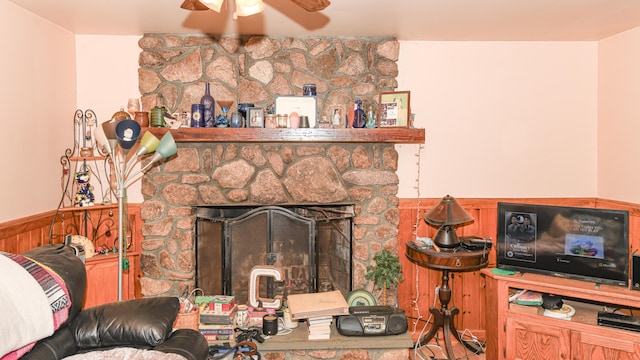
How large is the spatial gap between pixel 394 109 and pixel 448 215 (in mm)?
919

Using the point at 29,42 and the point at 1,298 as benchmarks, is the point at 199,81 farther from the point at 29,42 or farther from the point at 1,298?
the point at 1,298

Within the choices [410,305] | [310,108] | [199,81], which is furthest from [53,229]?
[410,305]

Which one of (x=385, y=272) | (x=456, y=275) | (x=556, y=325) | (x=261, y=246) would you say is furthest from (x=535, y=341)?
(x=261, y=246)

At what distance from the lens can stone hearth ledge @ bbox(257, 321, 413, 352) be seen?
110 inches

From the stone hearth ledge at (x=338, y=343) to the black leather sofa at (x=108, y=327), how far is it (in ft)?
2.16

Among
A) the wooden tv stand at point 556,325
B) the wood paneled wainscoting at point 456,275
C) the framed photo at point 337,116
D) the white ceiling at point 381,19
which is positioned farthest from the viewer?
the wood paneled wainscoting at point 456,275

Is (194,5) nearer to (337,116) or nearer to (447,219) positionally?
(337,116)

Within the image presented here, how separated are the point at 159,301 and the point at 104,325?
283mm

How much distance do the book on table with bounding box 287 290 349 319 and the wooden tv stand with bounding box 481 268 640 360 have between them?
115 centimetres

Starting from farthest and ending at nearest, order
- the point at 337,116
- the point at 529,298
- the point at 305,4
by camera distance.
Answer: the point at 337,116 < the point at 529,298 < the point at 305,4

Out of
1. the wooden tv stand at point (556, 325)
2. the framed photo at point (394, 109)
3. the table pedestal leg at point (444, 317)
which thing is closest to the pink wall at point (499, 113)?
the framed photo at point (394, 109)

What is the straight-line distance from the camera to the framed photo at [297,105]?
11.3ft

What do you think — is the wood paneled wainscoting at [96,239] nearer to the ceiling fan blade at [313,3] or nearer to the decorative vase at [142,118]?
the decorative vase at [142,118]

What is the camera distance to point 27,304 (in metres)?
1.83
